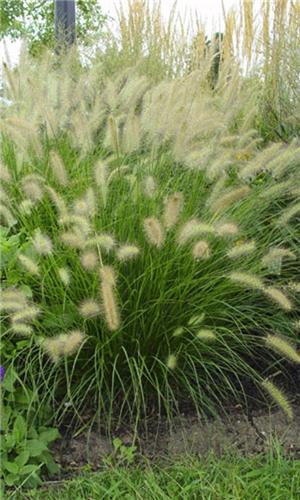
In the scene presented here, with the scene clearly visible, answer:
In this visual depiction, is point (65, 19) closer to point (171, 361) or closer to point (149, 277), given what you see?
point (149, 277)

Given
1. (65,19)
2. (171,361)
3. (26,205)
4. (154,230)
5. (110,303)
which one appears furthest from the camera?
(65,19)

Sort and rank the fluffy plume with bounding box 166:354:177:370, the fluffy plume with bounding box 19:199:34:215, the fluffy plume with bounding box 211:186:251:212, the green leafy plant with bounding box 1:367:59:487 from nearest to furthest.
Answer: the green leafy plant with bounding box 1:367:59:487 → the fluffy plume with bounding box 166:354:177:370 → the fluffy plume with bounding box 211:186:251:212 → the fluffy plume with bounding box 19:199:34:215

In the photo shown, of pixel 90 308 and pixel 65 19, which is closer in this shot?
pixel 90 308

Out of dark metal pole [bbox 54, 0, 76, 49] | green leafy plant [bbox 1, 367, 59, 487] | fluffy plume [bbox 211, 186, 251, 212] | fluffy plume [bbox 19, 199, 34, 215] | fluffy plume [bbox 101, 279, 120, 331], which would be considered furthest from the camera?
dark metal pole [bbox 54, 0, 76, 49]

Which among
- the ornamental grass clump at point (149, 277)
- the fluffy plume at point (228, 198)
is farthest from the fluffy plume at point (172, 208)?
the fluffy plume at point (228, 198)

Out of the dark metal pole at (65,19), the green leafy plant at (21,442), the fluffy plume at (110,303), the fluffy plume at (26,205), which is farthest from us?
the dark metal pole at (65,19)

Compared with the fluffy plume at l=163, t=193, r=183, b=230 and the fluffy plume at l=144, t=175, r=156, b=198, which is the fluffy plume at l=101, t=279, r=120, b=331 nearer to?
the fluffy plume at l=163, t=193, r=183, b=230

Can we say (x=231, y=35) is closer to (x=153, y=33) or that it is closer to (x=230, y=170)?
(x=153, y=33)

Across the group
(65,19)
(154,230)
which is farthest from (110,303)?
(65,19)

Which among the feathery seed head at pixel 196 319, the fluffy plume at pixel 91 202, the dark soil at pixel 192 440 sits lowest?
the dark soil at pixel 192 440

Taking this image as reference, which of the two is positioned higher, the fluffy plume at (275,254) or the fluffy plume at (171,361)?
the fluffy plume at (275,254)

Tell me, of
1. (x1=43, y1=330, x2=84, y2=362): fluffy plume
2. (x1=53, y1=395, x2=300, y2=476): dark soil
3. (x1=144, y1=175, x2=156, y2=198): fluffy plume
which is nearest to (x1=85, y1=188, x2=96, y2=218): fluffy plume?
(x1=144, y1=175, x2=156, y2=198): fluffy plume

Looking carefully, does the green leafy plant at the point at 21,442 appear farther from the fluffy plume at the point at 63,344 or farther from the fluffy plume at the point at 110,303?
the fluffy plume at the point at 110,303

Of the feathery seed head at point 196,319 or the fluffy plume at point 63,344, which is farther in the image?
the feathery seed head at point 196,319
